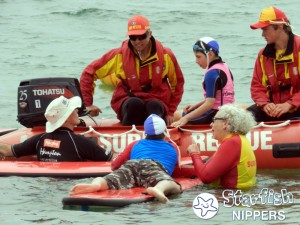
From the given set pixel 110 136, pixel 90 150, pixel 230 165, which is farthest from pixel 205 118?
pixel 230 165

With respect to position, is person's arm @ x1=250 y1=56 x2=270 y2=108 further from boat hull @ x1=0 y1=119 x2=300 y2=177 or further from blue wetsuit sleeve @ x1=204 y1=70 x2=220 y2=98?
blue wetsuit sleeve @ x1=204 y1=70 x2=220 y2=98

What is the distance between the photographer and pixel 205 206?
834cm

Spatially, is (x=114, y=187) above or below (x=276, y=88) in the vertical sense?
below

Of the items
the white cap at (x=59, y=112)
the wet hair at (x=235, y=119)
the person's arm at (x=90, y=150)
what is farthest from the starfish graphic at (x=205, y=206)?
the white cap at (x=59, y=112)

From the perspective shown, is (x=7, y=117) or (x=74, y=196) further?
(x=7, y=117)

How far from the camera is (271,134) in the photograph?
10.2 meters

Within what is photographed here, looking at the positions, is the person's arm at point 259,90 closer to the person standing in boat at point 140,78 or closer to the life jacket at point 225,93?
the life jacket at point 225,93

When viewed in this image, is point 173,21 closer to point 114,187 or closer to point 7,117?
point 7,117

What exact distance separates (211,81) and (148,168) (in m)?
1.93

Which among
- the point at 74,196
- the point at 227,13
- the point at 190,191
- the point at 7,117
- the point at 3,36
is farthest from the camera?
the point at 227,13

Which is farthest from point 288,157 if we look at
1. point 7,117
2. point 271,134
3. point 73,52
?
point 73,52

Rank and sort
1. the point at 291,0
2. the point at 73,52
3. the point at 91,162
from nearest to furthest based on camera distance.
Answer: the point at 91,162 → the point at 73,52 → the point at 291,0

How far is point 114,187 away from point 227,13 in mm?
13609

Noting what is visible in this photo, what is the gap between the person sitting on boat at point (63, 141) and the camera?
9547 mm
